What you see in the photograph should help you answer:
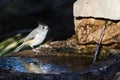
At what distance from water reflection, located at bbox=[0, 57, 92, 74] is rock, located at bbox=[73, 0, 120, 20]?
2.32ft

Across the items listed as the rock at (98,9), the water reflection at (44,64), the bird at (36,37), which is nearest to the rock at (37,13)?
the bird at (36,37)

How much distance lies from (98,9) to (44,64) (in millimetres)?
1197

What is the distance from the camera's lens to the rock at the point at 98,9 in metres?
7.46

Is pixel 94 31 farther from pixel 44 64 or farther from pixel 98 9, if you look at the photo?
pixel 44 64

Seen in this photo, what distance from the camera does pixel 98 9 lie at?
7.76 meters

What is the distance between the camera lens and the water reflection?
22.8 ft

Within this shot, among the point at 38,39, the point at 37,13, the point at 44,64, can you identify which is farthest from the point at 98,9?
the point at 37,13

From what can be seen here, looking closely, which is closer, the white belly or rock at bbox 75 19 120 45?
rock at bbox 75 19 120 45

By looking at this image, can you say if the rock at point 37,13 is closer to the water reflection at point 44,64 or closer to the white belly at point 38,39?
the white belly at point 38,39

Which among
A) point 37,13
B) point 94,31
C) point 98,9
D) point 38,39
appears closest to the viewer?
point 98,9

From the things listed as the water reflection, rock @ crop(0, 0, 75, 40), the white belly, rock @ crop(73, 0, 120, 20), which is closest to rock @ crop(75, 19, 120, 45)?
rock @ crop(73, 0, 120, 20)

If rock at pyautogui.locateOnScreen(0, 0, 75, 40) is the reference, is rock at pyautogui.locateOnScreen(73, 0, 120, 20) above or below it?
above

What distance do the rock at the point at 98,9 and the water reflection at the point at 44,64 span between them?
0.71m

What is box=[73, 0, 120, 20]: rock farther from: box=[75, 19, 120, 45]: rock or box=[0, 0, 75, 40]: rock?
box=[0, 0, 75, 40]: rock
